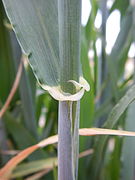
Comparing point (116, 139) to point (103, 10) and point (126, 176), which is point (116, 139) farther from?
point (103, 10)

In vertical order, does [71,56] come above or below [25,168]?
above

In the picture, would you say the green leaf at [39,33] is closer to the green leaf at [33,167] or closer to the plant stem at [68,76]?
the plant stem at [68,76]

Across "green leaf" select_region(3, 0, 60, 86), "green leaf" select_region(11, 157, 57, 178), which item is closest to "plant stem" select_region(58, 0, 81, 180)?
"green leaf" select_region(3, 0, 60, 86)

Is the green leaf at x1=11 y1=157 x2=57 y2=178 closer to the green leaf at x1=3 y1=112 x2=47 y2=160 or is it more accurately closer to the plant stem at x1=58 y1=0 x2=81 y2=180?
the green leaf at x1=3 y1=112 x2=47 y2=160

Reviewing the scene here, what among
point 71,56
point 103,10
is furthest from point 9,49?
point 71,56

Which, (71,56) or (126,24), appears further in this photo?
(126,24)

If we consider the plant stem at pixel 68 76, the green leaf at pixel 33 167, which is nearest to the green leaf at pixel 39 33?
the plant stem at pixel 68 76
